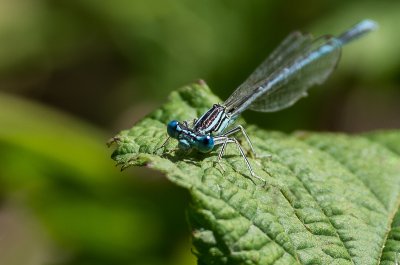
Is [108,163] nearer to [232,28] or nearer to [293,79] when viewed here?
[293,79]

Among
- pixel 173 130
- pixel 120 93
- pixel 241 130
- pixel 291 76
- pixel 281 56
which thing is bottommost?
pixel 173 130

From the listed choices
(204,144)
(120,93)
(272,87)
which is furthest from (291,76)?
(120,93)

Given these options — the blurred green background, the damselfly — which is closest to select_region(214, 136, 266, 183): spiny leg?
the damselfly

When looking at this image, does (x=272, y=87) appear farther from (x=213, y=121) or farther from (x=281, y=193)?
(x=281, y=193)

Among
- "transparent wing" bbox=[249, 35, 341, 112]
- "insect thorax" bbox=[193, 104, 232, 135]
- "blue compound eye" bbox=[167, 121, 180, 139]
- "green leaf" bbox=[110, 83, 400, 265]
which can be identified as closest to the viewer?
"green leaf" bbox=[110, 83, 400, 265]

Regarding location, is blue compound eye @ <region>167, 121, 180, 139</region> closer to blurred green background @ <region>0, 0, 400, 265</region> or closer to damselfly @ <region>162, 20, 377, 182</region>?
damselfly @ <region>162, 20, 377, 182</region>

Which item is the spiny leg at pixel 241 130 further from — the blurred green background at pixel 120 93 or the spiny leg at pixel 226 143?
the blurred green background at pixel 120 93

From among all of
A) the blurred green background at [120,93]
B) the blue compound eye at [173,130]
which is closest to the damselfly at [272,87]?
the blue compound eye at [173,130]

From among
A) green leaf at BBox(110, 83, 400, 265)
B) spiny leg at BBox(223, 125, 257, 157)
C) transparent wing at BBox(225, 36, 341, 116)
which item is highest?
transparent wing at BBox(225, 36, 341, 116)
